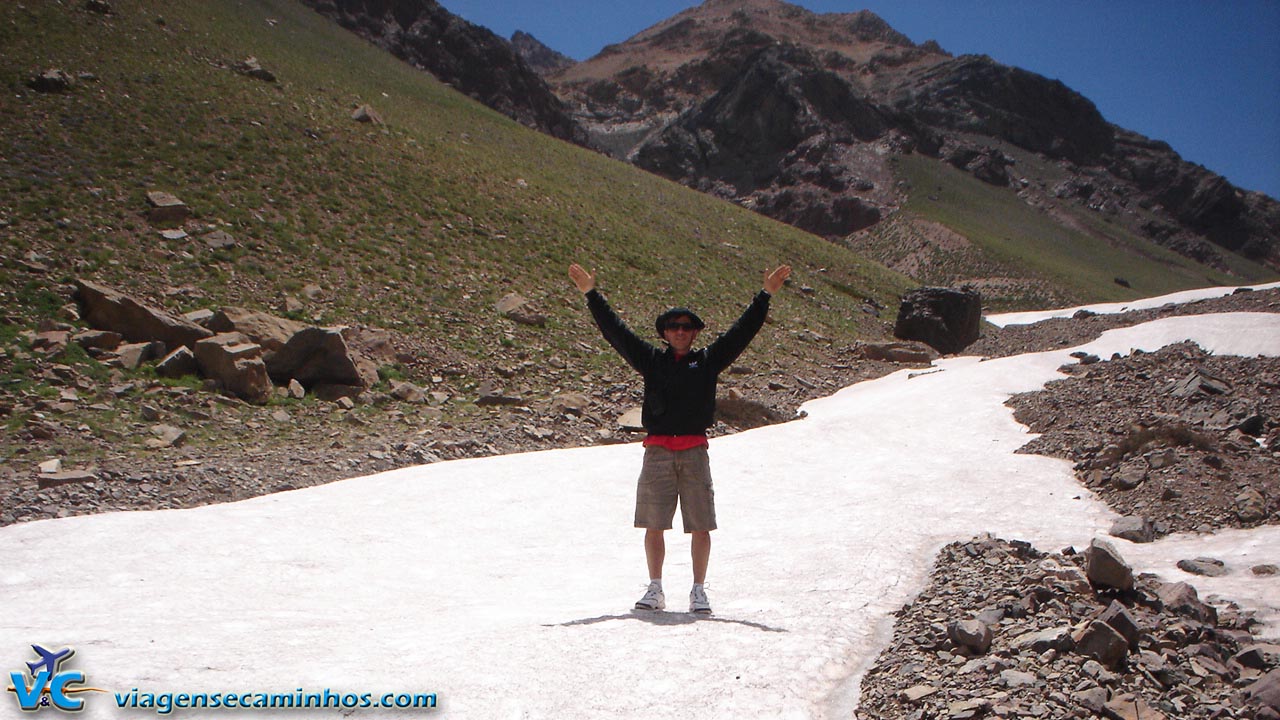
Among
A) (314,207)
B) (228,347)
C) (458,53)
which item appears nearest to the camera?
(228,347)

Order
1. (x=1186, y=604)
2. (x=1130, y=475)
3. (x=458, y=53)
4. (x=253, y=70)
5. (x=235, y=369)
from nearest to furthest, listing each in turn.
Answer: (x=1186, y=604)
(x=1130, y=475)
(x=235, y=369)
(x=253, y=70)
(x=458, y=53)

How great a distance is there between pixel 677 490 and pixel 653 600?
916 millimetres

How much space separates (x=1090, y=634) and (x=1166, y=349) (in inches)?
799

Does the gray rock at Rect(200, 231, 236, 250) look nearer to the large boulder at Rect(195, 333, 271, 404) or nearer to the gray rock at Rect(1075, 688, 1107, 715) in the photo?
the large boulder at Rect(195, 333, 271, 404)

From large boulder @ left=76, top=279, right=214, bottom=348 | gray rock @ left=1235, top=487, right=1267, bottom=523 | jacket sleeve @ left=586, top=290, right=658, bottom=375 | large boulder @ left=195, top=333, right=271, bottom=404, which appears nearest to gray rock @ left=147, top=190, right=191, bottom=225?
large boulder @ left=76, top=279, right=214, bottom=348

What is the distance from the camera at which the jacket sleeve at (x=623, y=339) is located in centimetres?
645

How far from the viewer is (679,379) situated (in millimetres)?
6332

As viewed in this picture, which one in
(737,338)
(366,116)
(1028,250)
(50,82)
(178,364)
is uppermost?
(1028,250)

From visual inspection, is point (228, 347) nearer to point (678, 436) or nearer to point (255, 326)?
point (255, 326)

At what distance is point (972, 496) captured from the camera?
460 inches

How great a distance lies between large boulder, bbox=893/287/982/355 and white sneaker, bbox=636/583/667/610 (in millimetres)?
35713

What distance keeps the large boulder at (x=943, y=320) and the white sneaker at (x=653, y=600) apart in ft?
117

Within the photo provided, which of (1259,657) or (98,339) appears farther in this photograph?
(98,339)

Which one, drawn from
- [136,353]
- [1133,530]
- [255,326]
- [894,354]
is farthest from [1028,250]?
[136,353]
